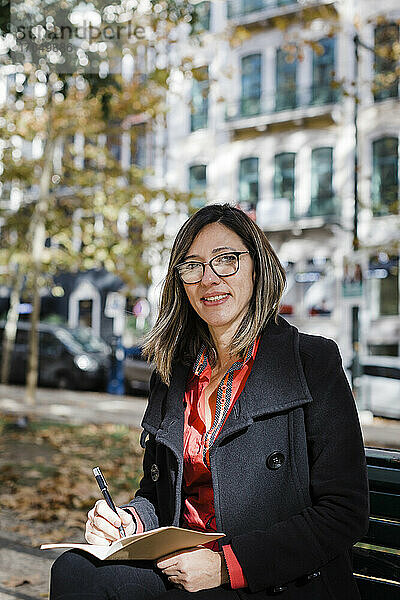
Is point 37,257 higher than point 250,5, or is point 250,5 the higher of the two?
point 250,5

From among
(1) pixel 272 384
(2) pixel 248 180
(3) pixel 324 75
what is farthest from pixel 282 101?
(1) pixel 272 384

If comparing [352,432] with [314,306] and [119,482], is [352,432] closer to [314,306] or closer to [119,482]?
[119,482]

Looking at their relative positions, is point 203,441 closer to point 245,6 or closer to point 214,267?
point 214,267

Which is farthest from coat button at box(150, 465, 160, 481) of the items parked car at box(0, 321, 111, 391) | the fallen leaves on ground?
parked car at box(0, 321, 111, 391)

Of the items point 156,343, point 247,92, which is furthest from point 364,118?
point 156,343

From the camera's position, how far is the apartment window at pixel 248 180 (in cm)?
2730

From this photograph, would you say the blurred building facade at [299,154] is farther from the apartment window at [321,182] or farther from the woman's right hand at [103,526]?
the woman's right hand at [103,526]

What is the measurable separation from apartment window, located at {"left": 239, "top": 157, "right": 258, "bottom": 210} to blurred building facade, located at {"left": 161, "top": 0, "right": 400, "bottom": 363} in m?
0.04

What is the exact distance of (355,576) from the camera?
225 centimetres

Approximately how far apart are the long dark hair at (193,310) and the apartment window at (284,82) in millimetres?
24879

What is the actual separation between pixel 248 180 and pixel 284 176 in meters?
1.42

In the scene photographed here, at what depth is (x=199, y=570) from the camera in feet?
6.31

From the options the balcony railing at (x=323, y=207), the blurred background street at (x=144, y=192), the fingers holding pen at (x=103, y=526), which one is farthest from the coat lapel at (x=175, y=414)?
the balcony railing at (x=323, y=207)

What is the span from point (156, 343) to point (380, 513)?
0.86 metres
